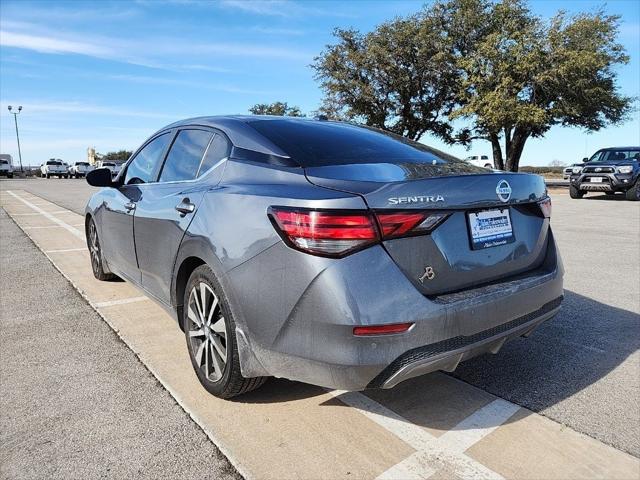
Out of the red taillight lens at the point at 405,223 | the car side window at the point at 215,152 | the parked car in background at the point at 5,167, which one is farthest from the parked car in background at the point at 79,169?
the red taillight lens at the point at 405,223

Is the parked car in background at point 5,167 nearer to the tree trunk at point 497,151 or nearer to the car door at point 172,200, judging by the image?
the tree trunk at point 497,151

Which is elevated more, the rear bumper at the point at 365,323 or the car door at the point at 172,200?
the car door at the point at 172,200

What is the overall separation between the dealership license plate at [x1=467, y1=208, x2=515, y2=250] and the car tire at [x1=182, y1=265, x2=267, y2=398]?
4.14 ft

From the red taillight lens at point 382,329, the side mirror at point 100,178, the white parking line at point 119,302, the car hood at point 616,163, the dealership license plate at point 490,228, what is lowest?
the white parking line at point 119,302

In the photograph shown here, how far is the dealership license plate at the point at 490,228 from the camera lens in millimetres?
2357

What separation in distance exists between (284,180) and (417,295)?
0.83 metres

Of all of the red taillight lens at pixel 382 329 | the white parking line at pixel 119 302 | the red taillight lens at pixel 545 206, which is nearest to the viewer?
the red taillight lens at pixel 382 329

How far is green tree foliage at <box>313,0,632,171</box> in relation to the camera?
2464cm

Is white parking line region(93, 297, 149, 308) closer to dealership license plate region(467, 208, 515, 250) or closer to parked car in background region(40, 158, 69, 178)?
dealership license plate region(467, 208, 515, 250)

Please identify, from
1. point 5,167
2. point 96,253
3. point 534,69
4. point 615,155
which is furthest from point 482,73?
point 5,167

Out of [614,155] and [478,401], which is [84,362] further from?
[614,155]

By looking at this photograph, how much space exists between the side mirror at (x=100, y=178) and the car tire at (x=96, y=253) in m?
0.85

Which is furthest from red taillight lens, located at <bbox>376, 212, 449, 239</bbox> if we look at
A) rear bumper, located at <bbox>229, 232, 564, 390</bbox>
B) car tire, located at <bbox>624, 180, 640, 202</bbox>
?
car tire, located at <bbox>624, 180, 640, 202</bbox>

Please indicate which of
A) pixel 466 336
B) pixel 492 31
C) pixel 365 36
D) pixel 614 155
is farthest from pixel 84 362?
pixel 365 36
